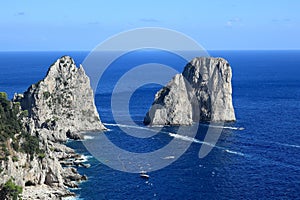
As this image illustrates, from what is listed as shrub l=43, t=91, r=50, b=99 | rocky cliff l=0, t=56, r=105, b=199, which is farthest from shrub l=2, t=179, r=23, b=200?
shrub l=43, t=91, r=50, b=99

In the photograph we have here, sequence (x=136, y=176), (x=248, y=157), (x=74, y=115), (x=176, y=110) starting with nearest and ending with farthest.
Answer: (x=136, y=176) → (x=248, y=157) → (x=74, y=115) → (x=176, y=110)

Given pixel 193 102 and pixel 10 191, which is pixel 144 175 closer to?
pixel 10 191

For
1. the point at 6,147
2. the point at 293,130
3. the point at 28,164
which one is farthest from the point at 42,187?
the point at 293,130

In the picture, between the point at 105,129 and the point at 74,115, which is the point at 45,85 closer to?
the point at 74,115

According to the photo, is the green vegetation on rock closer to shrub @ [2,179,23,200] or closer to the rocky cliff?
shrub @ [2,179,23,200]

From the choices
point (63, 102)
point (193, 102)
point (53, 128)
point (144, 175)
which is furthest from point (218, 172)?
point (193, 102)

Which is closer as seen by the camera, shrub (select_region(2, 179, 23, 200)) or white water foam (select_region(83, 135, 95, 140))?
shrub (select_region(2, 179, 23, 200))
